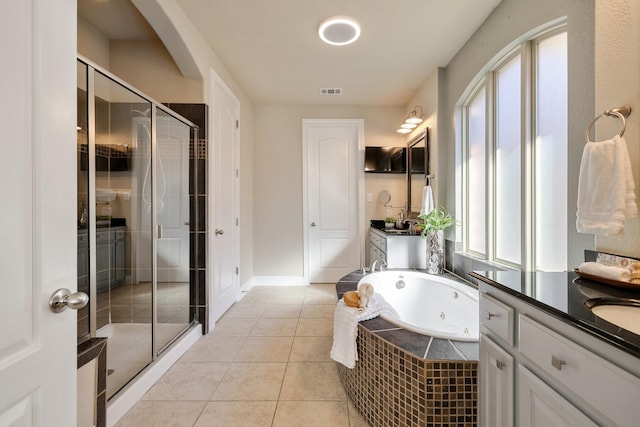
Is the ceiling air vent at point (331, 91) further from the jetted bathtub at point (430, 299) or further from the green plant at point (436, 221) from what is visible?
the jetted bathtub at point (430, 299)

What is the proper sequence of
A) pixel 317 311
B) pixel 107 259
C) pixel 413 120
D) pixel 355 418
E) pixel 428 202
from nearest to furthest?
pixel 355 418 → pixel 107 259 → pixel 428 202 → pixel 317 311 → pixel 413 120

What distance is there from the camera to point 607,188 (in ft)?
3.17

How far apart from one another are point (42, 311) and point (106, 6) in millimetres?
2533

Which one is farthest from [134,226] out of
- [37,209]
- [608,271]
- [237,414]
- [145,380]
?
[608,271]

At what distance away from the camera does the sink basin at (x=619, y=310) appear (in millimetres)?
764

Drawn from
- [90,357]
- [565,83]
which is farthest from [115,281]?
[565,83]

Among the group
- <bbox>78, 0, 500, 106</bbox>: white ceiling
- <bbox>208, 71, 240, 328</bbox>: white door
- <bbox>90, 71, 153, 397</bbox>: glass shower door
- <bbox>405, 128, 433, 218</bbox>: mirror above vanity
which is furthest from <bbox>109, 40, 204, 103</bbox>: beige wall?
<bbox>405, 128, 433, 218</bbox>: mirror above vanity

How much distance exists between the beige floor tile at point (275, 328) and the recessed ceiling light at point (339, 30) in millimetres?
2654

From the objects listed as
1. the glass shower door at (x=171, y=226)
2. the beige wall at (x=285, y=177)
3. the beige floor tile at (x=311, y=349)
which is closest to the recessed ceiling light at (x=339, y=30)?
the glass shower door at (x=171, y=226)

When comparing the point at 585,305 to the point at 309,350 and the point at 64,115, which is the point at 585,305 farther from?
the point at 309,350

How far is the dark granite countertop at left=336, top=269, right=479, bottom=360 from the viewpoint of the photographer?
120 cm

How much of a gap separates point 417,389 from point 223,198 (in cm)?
238

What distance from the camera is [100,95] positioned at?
5.34ft

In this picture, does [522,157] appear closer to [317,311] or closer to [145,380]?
[317,311]
